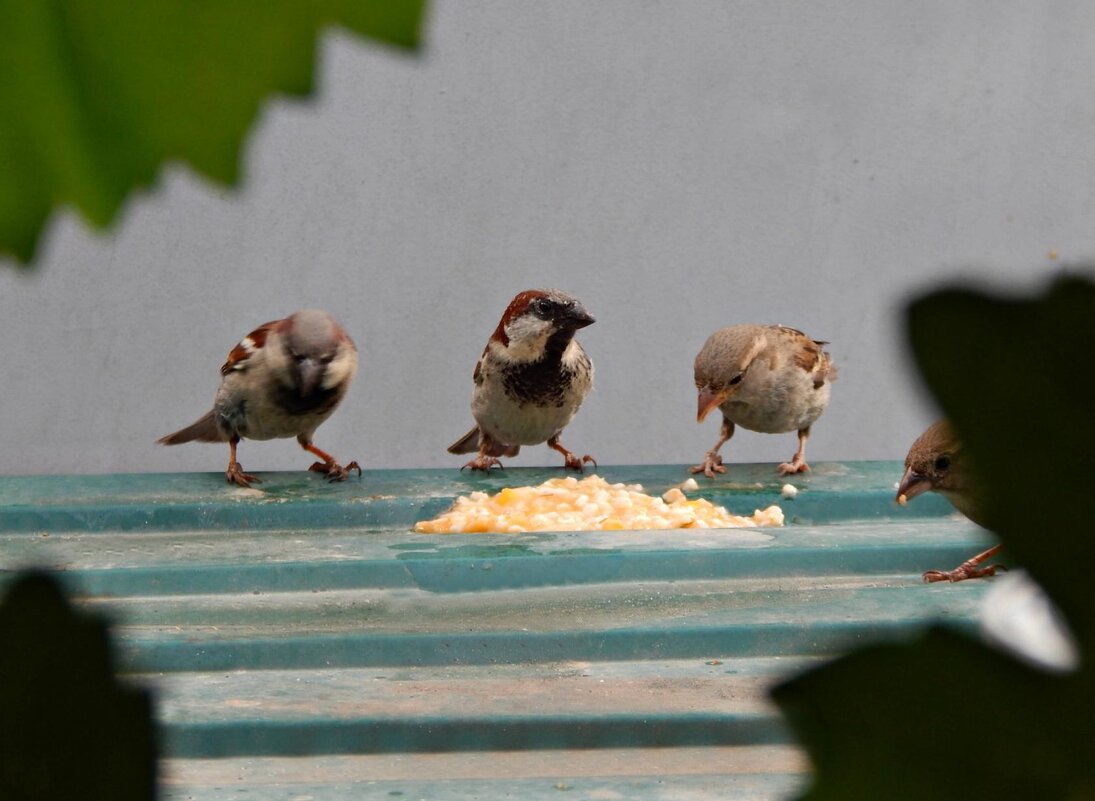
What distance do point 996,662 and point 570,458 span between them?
283 cm

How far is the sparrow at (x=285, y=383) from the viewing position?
2621mm

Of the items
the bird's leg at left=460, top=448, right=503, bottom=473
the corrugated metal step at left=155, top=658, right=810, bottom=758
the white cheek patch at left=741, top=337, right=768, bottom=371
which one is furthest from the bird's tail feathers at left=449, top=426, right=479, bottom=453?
the corrugated metal step at left=155, top=658, right=810, bottom=758

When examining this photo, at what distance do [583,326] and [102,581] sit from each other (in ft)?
3.57

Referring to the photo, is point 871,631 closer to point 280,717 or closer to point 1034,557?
point 1034,557

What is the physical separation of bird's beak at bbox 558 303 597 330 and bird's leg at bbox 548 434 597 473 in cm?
31

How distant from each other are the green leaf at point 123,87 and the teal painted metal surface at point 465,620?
0.98 m

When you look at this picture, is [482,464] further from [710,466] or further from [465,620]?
[465,620]

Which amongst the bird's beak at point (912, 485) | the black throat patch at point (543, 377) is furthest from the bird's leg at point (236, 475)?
the bird's beak at point (912, 485)

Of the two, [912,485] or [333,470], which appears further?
[333,470]

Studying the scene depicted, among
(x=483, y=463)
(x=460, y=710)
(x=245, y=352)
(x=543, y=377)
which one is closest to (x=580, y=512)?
(x=543, y=377)

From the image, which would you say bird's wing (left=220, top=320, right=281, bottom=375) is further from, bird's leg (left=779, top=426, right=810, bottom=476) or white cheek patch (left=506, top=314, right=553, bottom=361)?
bird's leg (left=779, top=426, right=810, bottom=476)

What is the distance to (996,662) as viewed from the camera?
0.09 meters

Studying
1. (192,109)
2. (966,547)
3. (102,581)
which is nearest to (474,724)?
(102,581)

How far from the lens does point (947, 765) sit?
0.09 metres
